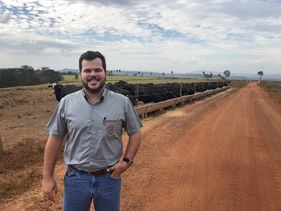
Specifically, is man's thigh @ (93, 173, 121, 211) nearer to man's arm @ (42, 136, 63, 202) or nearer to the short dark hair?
man's arm @ (42, 136, 63, 202)

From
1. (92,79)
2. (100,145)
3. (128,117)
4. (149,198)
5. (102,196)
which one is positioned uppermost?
(92,79)

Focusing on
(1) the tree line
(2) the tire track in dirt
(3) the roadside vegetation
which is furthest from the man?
→ (1) the tree line

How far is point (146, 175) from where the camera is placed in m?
4.72

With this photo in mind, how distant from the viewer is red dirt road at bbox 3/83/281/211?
3736 millimetres

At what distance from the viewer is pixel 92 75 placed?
196 cm

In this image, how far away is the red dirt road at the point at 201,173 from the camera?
374 cm

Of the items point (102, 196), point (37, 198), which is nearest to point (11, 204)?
point (37, 198)

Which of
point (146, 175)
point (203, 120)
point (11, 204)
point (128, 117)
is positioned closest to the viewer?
point (128, 117)

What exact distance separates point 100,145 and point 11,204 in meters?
2.69

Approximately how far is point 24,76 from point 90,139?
2185 inches

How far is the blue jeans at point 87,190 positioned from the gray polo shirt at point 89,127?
9 centimetres

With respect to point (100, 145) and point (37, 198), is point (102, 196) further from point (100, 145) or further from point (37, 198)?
point (37, 198)

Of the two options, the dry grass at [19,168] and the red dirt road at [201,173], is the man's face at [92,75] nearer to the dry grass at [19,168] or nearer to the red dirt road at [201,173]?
the red dirt road at [201,173]

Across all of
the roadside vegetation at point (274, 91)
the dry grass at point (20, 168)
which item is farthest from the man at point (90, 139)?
the roadside vegetation at point (274, 91)
